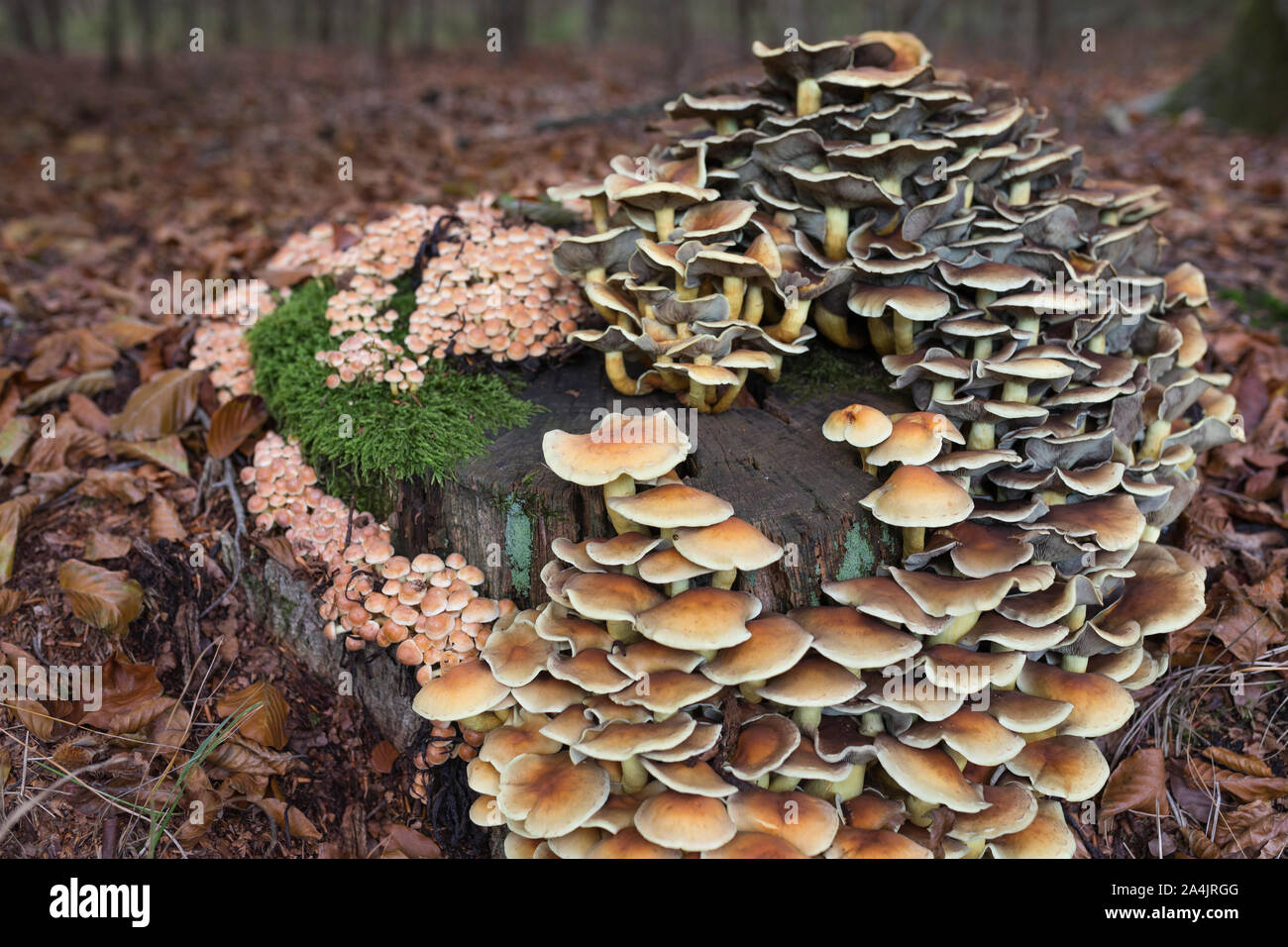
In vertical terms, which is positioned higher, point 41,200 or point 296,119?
point 296,119

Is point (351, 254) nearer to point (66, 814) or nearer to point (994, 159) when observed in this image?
point (66, 814)

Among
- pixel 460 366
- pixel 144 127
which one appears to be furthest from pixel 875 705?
pixel 144 127

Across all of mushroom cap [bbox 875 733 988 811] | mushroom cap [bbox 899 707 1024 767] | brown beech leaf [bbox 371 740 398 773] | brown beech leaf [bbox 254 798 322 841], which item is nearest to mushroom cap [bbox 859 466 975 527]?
mushroom cap [bbox 899 707 1024 767]

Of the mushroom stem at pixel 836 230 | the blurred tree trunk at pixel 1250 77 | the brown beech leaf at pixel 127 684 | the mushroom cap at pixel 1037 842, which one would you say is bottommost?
the mushroom cap at pixel 1037 842

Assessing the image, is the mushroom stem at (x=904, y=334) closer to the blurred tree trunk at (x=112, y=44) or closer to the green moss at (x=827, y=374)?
the green moss at (x=827, y=374)

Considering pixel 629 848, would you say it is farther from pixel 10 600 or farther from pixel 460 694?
pixel 10 600

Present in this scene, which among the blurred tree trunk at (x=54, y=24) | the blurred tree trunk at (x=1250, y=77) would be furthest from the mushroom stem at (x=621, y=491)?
the blurred tree trunk at (x=54, y=24)

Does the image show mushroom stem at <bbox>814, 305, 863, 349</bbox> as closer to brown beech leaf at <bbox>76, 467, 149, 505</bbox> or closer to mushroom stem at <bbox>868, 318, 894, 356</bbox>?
mushroom stem at <bbox>868, 318, 894, 356</bbox>
